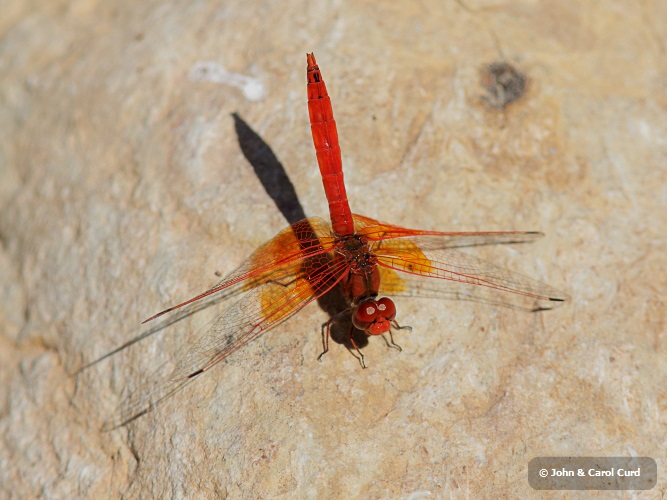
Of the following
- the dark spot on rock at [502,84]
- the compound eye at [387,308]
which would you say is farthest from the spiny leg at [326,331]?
the dark spot on rock at [502,84]

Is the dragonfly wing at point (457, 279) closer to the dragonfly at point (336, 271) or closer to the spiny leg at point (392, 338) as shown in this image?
the dragonfly at point (336, 271)

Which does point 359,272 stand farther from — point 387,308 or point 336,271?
point 387,308

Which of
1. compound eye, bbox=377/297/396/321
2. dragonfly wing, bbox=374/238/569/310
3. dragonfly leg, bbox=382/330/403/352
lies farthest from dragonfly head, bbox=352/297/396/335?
dragonfly wing, bbox=374/238/569/310

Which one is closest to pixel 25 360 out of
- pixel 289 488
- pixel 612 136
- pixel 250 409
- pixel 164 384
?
pixel 164 384

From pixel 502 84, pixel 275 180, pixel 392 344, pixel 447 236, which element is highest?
pixel 275 180

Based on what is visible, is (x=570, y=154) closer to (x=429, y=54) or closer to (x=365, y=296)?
(x=429, y=54)

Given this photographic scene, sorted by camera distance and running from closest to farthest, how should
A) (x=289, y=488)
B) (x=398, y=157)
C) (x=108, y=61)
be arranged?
(x=289, y=488), (x=398, y=157), (x=108, y=61)

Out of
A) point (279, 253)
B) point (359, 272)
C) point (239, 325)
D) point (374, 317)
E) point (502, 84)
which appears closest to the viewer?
point (374, 317)

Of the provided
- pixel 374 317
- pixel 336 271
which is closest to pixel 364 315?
pixel 374 317
